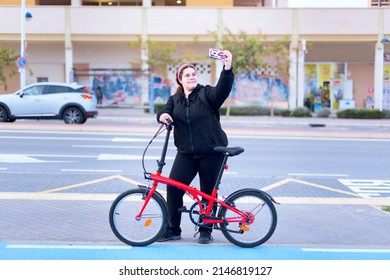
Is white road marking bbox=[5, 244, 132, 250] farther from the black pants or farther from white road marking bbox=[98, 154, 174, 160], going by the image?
white road marking bbox=[98, 154, 174, 160]

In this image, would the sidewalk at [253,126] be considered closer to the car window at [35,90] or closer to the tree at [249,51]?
the car window at [35,90]

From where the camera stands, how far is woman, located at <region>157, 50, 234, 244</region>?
631cm

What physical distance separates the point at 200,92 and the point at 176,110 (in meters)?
0.31

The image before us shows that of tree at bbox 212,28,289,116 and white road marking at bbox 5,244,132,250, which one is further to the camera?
tree at bbox 212,28,289,116

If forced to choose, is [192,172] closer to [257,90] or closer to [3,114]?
[3,114]

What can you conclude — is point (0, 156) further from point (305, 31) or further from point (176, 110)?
point (305, 31)

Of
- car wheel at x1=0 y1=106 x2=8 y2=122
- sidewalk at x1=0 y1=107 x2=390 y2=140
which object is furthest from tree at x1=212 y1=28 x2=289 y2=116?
car wheel at x1=0 y1=106 x2=8 y2=122

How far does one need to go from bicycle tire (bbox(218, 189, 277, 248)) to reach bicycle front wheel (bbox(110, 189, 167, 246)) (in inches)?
25.1

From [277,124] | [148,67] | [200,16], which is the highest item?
[200,16]

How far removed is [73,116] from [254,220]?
679 inches

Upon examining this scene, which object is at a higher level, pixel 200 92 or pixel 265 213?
pixel 200 92

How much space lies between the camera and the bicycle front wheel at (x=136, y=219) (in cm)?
632

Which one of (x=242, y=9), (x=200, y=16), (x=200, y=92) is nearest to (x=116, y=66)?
(x=200, y=16)

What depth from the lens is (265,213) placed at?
21.0 ft
